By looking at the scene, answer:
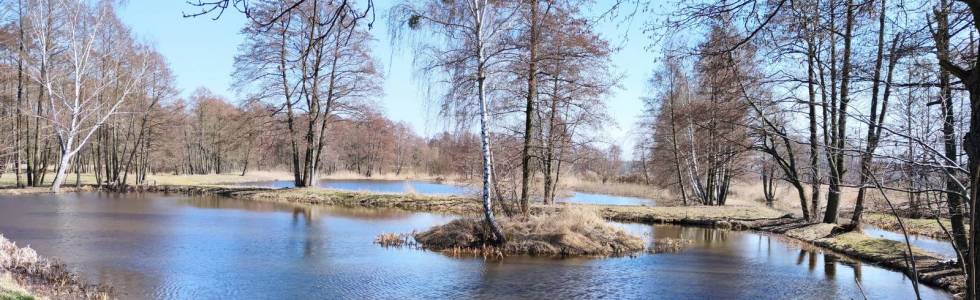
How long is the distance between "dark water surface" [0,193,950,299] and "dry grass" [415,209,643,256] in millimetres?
787

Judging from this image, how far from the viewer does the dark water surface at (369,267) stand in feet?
31.5

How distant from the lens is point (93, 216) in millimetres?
18266

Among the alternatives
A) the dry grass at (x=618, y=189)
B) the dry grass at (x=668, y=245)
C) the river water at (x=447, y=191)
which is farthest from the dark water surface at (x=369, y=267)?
the dry grass at (x=618, y=189)

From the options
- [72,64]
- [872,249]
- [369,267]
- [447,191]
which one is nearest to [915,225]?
[872,249]

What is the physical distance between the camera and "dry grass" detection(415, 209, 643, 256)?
13656 mm

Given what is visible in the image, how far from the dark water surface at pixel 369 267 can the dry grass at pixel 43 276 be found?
17.0 inches

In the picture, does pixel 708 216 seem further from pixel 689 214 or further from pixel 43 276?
pixel 43 276

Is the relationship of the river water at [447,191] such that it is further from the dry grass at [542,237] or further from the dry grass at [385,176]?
the dry grass at [542,237]

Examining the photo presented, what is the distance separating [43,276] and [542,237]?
350 inches

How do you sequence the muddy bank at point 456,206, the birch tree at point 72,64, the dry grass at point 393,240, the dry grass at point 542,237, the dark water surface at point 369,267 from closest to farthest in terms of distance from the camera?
the dark water surface at point 369,267 → the dry grass at point 542,237 → the dry grass at point 393,240 → the muddy bank at point 456,206 → the birch tree at point 72,64

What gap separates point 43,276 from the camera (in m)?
8.74

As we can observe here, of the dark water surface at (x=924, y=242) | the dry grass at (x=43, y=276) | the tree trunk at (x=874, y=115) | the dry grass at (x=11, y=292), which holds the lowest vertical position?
the dark water surface at (x=924, y=242)

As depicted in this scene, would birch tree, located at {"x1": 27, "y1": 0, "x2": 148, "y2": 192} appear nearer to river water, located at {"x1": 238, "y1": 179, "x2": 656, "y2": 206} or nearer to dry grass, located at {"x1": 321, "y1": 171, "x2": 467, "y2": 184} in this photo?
river water, located at {"x1": 238, "y1": 179, "x2": 656, "y2": 206}

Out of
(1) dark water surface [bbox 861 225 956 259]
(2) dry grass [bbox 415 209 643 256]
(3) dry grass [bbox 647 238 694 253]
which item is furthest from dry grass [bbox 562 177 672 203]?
(2) dry grass [bbox 415 209 643 256]
